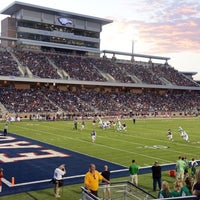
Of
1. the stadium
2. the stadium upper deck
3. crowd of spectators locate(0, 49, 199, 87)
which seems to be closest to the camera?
the stadium

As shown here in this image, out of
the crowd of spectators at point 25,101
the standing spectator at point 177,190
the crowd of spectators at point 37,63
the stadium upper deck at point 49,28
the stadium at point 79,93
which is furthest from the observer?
the stadium upper deck at point 49,28

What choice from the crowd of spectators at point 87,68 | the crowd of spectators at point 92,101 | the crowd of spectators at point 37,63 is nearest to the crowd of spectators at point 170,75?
the crowd of spectators at point 87,68

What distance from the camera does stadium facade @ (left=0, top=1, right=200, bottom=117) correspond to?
196ft

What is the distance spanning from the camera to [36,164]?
60.1 feet

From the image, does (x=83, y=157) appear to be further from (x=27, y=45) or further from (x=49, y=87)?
(x=27, y=45)

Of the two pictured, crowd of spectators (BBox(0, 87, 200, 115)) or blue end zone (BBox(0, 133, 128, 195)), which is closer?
blue end zone (BBox(0, 133, 128, 195))

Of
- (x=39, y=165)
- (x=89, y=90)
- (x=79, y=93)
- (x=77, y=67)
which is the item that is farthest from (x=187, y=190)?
(x=77, y=67)

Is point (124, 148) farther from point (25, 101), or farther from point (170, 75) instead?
point (170, 75)

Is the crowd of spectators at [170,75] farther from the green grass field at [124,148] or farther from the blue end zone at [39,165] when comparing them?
the blue end zone at [39,165]

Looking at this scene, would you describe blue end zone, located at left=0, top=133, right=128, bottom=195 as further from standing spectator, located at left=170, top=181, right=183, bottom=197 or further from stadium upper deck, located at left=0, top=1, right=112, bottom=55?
stadium upper deck, located at left=0, top=1, right=112, bottom=55

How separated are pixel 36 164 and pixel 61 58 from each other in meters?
50.9

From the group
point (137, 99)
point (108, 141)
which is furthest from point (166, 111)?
point (108, 141)

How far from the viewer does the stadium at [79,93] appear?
87.4ft

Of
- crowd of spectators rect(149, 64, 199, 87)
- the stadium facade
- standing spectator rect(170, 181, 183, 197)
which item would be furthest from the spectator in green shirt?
crowd of spectators rect(149, 64, 199, 87)
